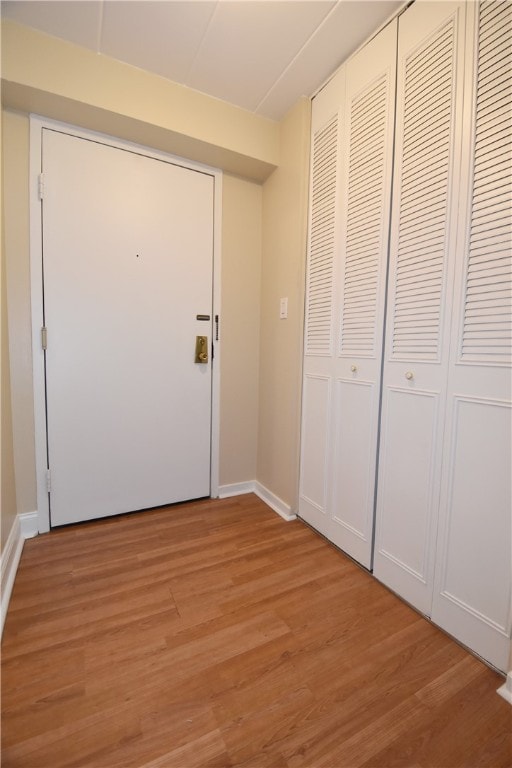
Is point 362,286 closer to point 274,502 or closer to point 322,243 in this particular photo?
point 322,243

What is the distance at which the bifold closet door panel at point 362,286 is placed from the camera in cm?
147

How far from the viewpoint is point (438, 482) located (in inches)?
49.8

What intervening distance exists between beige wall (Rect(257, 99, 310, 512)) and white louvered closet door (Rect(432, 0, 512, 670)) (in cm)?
95

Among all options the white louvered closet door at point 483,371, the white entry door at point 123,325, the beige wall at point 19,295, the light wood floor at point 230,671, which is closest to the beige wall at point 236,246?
the beige wall at point 19,295

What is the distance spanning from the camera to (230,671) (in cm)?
108

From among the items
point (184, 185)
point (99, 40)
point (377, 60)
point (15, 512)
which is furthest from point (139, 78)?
point (15, 512)

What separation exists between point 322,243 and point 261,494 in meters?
1.80

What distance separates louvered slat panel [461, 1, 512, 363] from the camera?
104 centimetres

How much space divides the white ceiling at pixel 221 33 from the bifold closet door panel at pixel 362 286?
16 centimetres

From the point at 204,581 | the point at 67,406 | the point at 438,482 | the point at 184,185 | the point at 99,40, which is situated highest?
the point at 99,40

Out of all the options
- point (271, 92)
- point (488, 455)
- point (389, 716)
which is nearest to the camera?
point (389, 716)

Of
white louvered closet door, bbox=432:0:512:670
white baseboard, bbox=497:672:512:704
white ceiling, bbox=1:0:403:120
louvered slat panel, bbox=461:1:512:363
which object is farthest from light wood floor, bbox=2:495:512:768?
white ceiling, bbox=1:0:403:120

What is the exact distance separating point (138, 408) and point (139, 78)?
Result: 185 cm

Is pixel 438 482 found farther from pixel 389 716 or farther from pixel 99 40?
pixel 99 40
